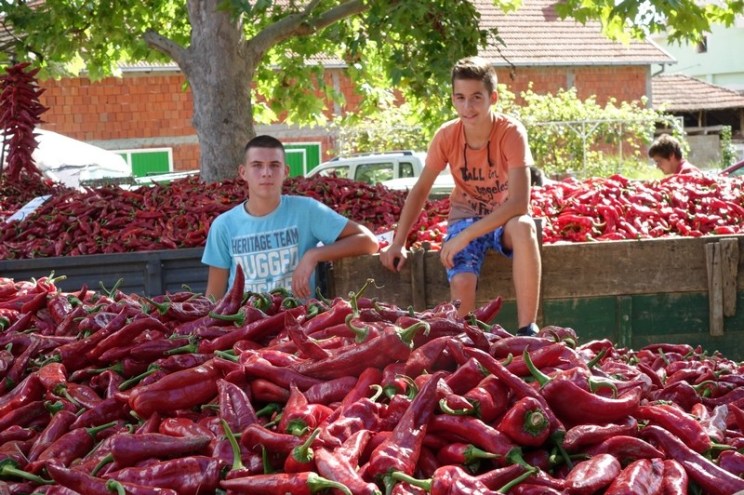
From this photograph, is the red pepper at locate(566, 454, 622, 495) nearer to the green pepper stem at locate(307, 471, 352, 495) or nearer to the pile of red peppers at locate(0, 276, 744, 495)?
the pile of red peppers at locate(0, 276, 744, 495)

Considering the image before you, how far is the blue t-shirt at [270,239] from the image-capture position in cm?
616

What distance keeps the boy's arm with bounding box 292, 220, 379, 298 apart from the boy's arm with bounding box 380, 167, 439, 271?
5.0 inches

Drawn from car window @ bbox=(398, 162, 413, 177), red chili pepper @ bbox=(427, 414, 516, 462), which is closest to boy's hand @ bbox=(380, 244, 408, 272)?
red chili pepper @ bbox=(427, 414, 516, 462)

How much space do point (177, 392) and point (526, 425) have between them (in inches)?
44.2

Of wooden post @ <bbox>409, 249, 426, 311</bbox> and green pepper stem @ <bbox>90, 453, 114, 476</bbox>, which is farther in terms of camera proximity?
wooden post @ <bbox>409, 249, 426, 311</bbox>

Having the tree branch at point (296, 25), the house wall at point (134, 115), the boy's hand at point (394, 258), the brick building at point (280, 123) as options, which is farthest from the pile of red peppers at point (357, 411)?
the house wall at point (134, 115)

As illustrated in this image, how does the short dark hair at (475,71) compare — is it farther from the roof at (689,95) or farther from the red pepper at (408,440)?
the roof at (689,95)

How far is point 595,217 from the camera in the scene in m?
7.61

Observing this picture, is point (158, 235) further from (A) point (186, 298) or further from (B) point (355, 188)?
(A) point (186, 298)

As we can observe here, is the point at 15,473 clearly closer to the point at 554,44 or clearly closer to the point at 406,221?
the point at 406,221

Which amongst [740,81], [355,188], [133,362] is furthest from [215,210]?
[740,81]

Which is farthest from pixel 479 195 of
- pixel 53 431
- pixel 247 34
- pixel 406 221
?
pixel 247 34

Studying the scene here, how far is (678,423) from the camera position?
3.12m

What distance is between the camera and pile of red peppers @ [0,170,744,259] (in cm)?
752
